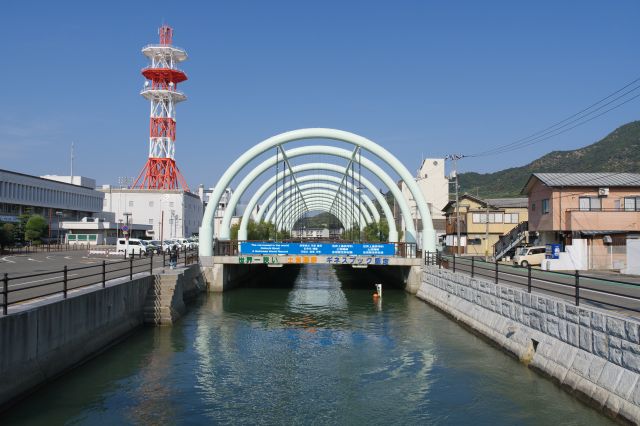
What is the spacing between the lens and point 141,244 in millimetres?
51250

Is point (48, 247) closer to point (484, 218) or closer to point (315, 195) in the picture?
point (315, 195)

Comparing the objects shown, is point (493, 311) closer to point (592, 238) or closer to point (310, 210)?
point (592, 238)

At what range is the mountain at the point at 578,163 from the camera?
432ft

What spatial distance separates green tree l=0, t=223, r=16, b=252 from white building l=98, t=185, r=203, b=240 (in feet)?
107

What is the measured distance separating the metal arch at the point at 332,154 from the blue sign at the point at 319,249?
539cm

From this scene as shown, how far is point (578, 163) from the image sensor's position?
147 meters

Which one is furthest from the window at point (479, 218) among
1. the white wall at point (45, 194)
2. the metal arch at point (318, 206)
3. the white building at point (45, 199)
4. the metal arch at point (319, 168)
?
the white wall at point (45, 194)

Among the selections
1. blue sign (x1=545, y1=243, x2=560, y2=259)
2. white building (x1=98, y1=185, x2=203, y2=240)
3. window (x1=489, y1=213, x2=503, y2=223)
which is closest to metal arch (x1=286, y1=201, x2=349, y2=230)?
white building (x1=98, y1=185, x2=203, y2=240)

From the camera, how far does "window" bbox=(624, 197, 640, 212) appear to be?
3641cm

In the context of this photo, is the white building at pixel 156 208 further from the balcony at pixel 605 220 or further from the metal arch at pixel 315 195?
the balcony at pixel 605 220

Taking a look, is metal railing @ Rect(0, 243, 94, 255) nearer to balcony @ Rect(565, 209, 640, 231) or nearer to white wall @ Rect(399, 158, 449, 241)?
white wall @ Rect(399, 158, 449, 241)

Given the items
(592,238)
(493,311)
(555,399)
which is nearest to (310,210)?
(592,238)

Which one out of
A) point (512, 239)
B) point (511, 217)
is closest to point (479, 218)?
point (511, 217)

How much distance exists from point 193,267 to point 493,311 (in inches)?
727
